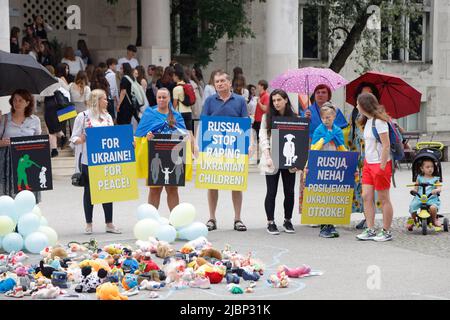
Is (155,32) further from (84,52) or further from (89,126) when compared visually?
(89,126)

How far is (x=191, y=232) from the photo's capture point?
38.3 ft

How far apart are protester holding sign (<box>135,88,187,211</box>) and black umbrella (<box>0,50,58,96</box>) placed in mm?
1250

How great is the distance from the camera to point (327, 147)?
12680 millimetres

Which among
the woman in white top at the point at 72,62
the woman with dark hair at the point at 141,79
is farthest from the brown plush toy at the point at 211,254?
the woman in white top at the point at 72,62

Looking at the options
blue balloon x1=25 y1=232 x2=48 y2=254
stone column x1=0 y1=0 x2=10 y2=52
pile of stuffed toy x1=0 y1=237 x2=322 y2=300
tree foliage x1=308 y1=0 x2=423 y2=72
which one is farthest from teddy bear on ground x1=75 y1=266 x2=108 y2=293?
tree foliage x1=308 y1=0 x2=423 y2=72

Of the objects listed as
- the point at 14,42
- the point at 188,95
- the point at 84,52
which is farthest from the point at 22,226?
the point at 84,52

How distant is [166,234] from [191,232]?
1.48 feet

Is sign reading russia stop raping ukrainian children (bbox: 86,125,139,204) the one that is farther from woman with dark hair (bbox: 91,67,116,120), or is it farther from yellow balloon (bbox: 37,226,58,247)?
woman with dark hair (bbox: 91,67,116,120)

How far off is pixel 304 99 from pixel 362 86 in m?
2.47

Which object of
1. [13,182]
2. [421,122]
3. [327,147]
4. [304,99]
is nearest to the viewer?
[13,182]

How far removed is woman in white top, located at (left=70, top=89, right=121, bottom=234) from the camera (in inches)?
493

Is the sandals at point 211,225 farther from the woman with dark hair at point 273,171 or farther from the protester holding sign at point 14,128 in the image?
the protester holding sign at point 14,128
